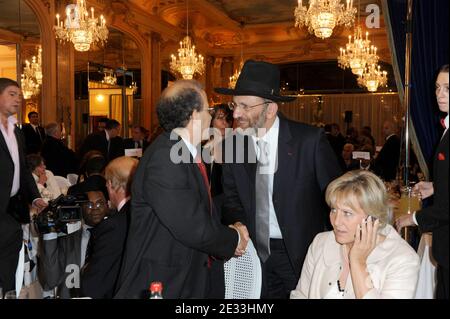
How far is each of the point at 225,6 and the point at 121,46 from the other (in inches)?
128

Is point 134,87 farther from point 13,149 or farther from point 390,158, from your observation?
point 13,149

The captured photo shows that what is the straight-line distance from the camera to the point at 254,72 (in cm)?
271

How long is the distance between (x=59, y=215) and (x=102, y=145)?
502 centimetres

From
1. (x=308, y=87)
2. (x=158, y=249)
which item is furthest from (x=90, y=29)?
(x=308, y=87)

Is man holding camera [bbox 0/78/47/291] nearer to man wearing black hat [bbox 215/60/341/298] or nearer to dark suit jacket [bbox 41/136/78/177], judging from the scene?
man wearing black hat [bbox 215/60/341/298]

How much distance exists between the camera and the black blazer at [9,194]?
3293 millimetres

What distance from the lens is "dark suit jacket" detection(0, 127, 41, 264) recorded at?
329cm

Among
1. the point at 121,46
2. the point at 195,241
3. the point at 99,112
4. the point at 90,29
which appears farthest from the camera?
the point at 121,46

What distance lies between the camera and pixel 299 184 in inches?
104

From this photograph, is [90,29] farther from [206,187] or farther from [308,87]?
[308,87]

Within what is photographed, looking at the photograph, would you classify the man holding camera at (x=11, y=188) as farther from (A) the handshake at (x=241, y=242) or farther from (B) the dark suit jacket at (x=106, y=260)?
(A) the handshake at (x=241, y=242)

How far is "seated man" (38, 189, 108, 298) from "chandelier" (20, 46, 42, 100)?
6.19m
